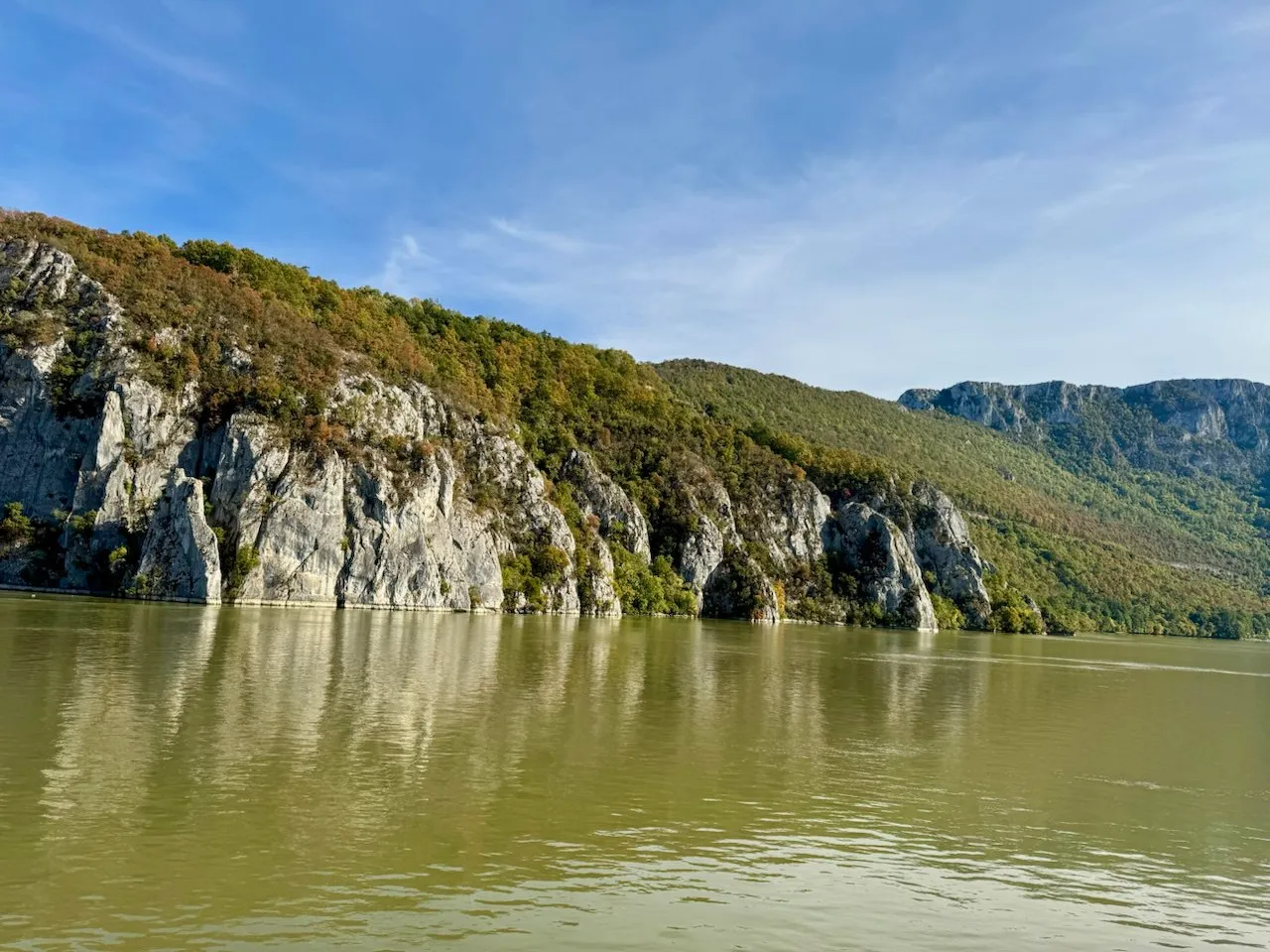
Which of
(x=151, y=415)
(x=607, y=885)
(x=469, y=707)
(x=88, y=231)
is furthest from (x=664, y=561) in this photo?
(x=607, y=885)

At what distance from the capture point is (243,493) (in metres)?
90.8

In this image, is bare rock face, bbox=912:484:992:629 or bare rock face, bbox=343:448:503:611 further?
bare rock face, bbox=912:484:992:629

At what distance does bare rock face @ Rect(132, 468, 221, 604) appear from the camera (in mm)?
82438

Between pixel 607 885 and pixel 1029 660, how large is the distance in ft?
231

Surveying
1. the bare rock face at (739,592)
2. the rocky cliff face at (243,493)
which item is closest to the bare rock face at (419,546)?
the rocky cliff face at (243,493)

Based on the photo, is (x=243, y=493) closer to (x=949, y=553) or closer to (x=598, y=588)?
(x=598, y=588)

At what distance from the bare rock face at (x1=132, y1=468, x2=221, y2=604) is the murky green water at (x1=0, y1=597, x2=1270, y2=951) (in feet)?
141

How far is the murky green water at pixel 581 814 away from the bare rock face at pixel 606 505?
92.4 metres

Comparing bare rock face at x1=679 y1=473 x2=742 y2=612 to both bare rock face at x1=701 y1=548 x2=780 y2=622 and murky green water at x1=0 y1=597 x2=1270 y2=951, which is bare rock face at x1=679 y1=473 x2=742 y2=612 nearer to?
bare rock face at x1=701 y1=548 x2=780 y2=622

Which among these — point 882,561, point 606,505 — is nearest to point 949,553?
point 882,561

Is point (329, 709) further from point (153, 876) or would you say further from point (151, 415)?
point (151, 415)

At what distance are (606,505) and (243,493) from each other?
56728mm

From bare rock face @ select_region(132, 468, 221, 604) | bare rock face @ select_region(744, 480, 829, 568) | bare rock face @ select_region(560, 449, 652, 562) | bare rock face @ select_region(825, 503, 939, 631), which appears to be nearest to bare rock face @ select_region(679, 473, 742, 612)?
bare rock face @ select_region(744, 480, 829, 568)

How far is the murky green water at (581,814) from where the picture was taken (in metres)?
13.5
